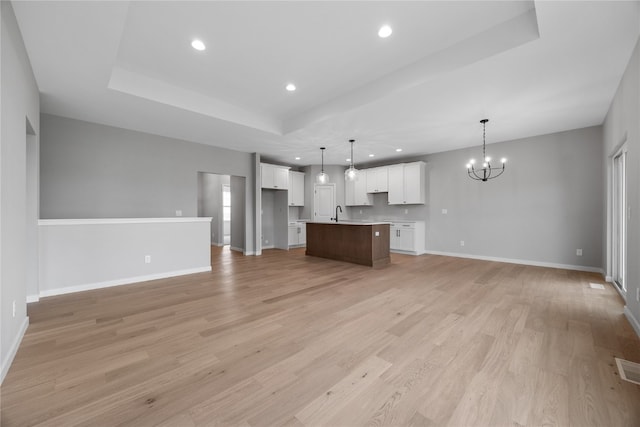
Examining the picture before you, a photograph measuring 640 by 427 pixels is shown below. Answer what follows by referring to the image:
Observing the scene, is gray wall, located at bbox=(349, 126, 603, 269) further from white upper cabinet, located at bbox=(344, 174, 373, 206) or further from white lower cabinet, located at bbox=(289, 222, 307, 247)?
white lower cabinet, located at bbox=(289, 222, 307, 247)

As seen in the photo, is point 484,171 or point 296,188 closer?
point 484,171

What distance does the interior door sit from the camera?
8750 mm

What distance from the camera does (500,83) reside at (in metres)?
3.19

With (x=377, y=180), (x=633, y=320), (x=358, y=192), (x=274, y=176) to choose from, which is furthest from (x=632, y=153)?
(x=274, y=176)

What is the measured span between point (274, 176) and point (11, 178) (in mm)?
5760

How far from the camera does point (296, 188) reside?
8555mm

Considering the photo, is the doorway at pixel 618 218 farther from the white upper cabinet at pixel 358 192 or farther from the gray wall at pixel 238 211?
the gray wall at pixel 238 211

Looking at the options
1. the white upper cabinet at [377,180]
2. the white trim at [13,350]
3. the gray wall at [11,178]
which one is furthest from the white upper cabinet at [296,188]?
the white trim at [13,350]

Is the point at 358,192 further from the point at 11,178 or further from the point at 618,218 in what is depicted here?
the point at 11,178

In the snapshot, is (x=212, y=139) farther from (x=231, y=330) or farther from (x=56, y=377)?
(x=56, y=377)

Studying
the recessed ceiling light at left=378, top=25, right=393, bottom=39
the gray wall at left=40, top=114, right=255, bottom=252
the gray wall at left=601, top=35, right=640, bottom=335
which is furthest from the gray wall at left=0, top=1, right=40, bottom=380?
the gray wall at left=601, top=35, right=640, bottom=335

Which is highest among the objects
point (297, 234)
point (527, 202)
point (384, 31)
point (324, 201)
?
point (384, 31)

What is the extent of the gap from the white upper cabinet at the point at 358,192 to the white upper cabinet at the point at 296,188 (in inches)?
60.2

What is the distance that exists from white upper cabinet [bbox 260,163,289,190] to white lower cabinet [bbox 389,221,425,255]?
3391 mm
